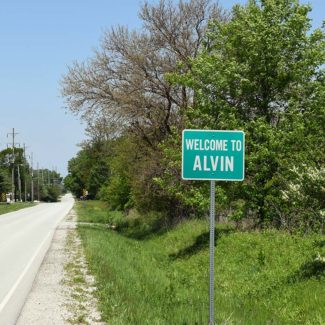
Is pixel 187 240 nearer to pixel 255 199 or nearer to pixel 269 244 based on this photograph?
pixel 255 199

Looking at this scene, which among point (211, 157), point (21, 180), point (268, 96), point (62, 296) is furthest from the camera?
point (21, 180)

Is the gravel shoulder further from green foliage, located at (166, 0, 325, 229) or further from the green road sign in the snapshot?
green foliage, located at (166, 0, 325, 229)

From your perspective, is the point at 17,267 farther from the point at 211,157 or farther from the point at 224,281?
the point at 211,157

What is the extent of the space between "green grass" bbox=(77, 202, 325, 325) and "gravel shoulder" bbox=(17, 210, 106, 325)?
28cm

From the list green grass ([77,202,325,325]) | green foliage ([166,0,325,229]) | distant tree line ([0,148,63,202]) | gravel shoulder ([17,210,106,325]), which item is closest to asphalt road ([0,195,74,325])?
gravel shoulder ([17,210,106,325])

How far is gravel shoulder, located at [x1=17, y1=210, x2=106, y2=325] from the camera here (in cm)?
895

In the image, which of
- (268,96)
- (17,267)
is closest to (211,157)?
(17,267)

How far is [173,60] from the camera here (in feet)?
92.2

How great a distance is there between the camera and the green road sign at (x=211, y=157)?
7.22 m

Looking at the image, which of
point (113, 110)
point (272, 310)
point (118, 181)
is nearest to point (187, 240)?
point (113, 110)

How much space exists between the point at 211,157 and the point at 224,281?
7372 millimetres

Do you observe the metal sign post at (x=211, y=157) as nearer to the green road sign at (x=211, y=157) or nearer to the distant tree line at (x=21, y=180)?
the green road sign at (x=211, y=157)

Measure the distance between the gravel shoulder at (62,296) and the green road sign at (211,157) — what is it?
9.83 ft

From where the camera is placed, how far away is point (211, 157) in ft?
23.8
